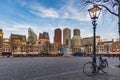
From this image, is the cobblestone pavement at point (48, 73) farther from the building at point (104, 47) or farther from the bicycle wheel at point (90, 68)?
the building at point (104, 47)

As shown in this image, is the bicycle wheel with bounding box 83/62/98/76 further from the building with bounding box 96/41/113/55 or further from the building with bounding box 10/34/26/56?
the building with bounding box 96/41/113/55

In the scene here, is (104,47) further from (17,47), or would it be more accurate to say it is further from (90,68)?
(90,68)

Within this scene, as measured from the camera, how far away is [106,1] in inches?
567

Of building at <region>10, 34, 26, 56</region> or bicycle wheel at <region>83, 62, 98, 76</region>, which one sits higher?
building at <region>10, 34, 26, 56</region>

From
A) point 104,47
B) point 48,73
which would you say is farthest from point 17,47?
point 48,73

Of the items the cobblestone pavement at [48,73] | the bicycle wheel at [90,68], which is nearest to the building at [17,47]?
the cobblestone pavement at [48,73]

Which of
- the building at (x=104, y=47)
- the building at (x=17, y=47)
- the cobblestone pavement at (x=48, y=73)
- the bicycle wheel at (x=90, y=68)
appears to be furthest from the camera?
the building at (x=104, y=47)

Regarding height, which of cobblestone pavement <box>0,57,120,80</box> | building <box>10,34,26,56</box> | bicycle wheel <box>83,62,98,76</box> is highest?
building <box>10,34,26,56</box>

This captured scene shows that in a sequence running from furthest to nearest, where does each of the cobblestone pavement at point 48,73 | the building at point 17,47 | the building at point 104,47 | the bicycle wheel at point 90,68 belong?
1. the building at point 104,47
2. the building at point 17,47
3. the bicycle wheel at point 90,68
4. the cobblestone pavement at point 48,73

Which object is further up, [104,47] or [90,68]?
[104,47]

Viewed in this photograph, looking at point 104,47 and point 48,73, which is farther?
point 104,47

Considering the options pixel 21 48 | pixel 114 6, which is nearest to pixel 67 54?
pixel 21 48

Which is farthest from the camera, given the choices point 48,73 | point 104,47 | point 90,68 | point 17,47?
point 104,47

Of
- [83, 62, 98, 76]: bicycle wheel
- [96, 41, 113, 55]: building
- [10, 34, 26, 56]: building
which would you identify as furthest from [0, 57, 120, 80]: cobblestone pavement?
[96, 41, 113, 55]: building
